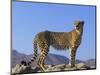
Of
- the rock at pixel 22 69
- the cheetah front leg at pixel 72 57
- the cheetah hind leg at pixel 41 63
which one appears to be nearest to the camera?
the rock at pixel 22 69

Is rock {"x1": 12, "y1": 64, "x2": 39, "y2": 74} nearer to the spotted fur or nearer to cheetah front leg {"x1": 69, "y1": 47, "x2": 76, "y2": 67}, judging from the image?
the spotted fur

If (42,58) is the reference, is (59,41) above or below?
above

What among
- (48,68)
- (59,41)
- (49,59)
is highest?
(59,41)

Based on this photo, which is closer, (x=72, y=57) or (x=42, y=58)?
(x=42, y=58)

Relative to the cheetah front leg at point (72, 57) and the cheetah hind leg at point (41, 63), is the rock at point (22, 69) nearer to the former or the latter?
the cheetah hind leg at point (41, 63)

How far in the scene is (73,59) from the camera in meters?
2.77

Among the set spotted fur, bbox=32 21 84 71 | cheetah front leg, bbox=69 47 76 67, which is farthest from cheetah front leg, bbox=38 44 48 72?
cheetah front leg, bbox=69 47 76 67

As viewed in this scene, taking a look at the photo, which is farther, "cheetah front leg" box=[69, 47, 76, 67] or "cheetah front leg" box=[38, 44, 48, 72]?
"cheetah front leg" box=[69, 47, 76, 67]

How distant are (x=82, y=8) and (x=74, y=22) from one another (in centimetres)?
21

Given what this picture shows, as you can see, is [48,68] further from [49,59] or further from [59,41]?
[59,41]

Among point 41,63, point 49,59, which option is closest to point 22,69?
point 41,63

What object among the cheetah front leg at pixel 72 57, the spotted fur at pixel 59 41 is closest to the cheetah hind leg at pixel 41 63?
the spotted fur at pixel 59 41

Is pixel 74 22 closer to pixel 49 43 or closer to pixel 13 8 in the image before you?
pixel 49 43

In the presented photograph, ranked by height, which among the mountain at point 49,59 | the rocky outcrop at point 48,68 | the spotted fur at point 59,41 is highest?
the spotted fur at point 59,41
